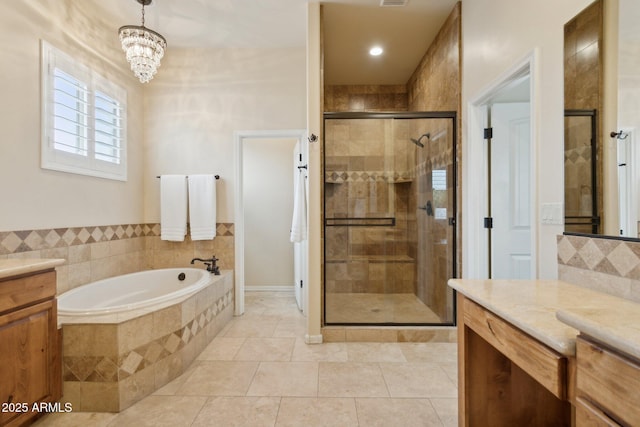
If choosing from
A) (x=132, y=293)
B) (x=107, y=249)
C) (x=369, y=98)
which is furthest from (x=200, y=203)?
(x=369, y=98)

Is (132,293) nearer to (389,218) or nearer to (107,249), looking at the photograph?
(107,249)

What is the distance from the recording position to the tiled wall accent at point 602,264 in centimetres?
104

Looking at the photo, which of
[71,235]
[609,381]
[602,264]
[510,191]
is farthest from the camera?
[71,235]

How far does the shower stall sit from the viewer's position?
8.78 feet

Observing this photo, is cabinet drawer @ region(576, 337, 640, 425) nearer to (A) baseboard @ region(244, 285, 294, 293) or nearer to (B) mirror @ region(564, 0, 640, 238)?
(B) mirror @ region(564, 0, 640, 238)

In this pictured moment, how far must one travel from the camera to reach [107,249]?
2.77 metres

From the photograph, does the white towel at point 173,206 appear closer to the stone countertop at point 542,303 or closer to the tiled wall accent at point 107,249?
the tiled wall accent at point 107,249

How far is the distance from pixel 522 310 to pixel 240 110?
10.3 feet

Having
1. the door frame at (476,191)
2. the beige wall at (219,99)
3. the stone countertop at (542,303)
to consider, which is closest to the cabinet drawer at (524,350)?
the stone countertop at (542,303)

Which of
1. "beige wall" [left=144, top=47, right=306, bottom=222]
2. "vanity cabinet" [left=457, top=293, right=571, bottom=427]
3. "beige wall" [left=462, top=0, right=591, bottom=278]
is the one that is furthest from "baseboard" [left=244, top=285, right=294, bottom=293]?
"beige wall" [left=462, top=0, right=591, bottom=278]

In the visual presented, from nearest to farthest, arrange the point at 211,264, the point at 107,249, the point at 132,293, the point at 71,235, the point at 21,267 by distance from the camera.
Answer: the point at 21,267
the point at 71,235
the point at 107,249
the point at 132,293
the point at 211,264

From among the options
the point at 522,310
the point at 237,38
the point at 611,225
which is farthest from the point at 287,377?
the point at 237,38

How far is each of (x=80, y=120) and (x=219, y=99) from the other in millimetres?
1306

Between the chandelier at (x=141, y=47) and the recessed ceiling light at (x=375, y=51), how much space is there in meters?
2.19
